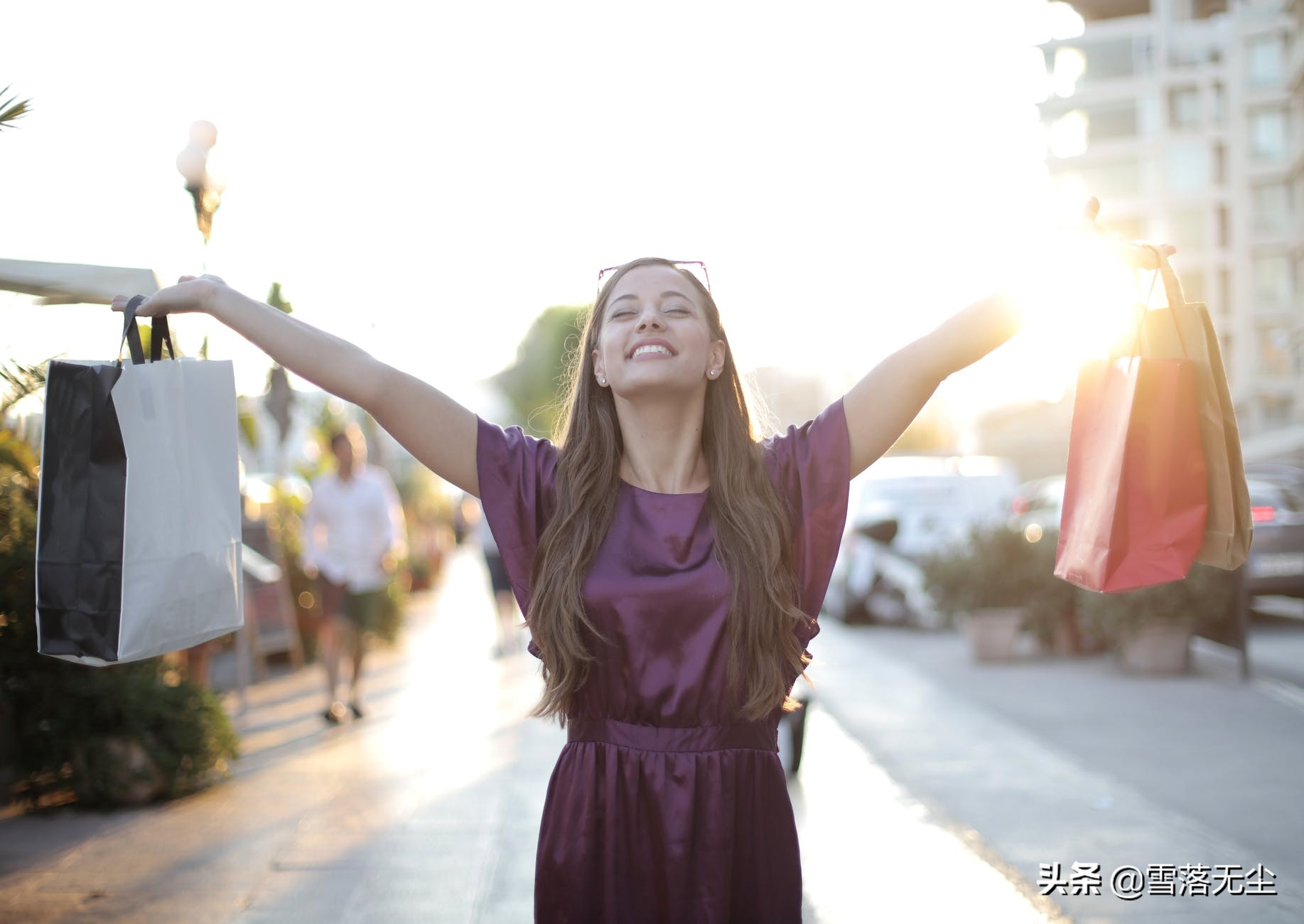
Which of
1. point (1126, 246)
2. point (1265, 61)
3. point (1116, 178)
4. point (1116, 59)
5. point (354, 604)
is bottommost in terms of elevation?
point (354, 604)

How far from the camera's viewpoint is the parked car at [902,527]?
14.0 m

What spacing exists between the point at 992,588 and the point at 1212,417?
28.5 feet

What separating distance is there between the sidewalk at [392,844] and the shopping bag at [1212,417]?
2188 mm

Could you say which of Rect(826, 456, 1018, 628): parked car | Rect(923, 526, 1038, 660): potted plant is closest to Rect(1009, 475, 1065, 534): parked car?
Rect(826, 456, 1018, 628): parked car

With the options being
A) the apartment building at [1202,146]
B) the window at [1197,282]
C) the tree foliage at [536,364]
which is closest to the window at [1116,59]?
the apartment building at [1202,146]

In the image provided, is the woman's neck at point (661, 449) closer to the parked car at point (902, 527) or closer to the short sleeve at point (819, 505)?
the short sleeve at point (819, 505)

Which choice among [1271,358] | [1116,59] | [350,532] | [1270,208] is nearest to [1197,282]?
[1270,208]

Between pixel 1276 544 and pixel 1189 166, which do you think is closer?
pixel 1276 544

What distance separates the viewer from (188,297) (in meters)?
2.62

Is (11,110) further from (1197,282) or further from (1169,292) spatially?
(1197,282)

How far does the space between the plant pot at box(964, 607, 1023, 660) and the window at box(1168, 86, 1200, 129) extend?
54688 mm

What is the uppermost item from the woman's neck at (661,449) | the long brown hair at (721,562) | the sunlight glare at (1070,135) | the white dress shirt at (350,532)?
the sunlight glare at (1070,135)

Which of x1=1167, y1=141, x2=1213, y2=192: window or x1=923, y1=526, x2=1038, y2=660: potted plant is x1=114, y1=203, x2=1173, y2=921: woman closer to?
x1=923, y1=526, x2=1038, y2=660: potted plant

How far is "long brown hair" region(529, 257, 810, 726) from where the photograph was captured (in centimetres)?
241
